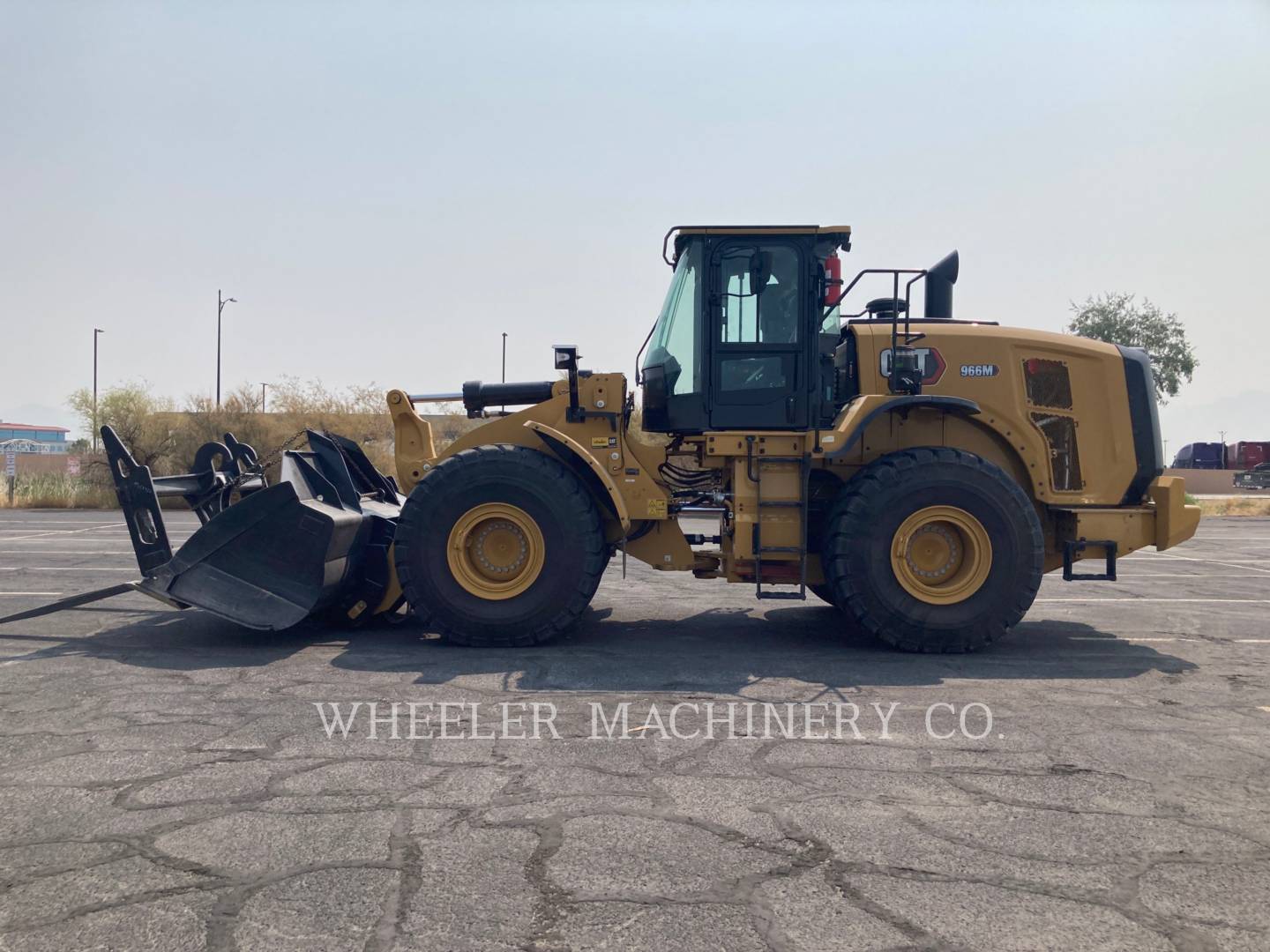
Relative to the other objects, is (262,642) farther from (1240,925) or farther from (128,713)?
(1240,925)

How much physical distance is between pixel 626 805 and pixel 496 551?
133 inches

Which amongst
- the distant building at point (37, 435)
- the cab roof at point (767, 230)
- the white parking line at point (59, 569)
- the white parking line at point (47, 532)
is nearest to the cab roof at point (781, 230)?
the cab roof at point (767, 230)

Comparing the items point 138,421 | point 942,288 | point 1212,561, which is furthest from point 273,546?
point 138,421

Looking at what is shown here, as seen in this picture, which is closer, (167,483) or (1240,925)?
(1240,925)

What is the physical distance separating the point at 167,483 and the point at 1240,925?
726 centimetres

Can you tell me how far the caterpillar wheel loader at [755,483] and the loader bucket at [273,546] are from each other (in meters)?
0.02

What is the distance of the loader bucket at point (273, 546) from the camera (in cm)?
647

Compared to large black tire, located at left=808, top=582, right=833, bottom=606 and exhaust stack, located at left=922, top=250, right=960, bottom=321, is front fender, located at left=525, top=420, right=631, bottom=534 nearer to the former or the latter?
large black tire, located at left=808, top=582, right=833, bottom=606

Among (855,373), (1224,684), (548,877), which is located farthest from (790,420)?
(548,877)

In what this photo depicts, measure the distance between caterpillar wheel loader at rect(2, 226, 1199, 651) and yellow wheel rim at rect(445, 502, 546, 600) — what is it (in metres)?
0.01

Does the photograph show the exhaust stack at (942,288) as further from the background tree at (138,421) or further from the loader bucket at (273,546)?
the background tree at (138,421)

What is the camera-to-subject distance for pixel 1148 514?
693 cm

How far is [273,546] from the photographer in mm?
6578

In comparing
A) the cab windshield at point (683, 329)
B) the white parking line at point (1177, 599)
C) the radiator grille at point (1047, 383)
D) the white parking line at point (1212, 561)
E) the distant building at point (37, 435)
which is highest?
the distant building at point (37, 435)
